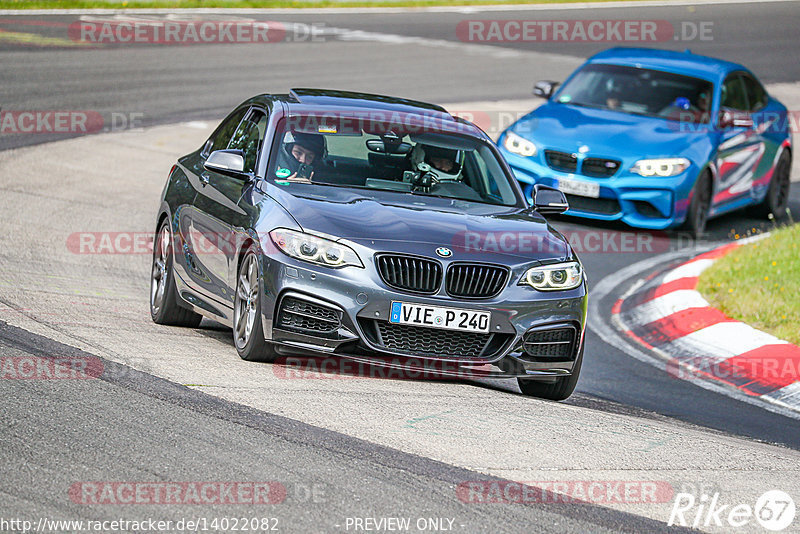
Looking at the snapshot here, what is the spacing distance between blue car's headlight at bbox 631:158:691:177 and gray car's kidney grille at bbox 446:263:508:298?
6.73 meters

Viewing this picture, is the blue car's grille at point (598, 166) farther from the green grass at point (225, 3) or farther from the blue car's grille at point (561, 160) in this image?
the green grass at point (225, 3)

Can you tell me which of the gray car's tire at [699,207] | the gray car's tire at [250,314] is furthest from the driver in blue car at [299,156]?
the gray car's tire at [699,207]

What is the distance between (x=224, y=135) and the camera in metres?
9.58

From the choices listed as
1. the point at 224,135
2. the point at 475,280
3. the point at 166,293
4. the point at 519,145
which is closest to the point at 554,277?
the point at 475,280

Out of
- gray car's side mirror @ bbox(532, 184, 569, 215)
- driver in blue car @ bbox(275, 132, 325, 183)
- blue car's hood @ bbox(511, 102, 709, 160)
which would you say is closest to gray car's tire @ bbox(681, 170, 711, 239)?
blue car's hood @ bbox(511, 102, 709, 160)

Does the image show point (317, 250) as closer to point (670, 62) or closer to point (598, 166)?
point (598, 166)

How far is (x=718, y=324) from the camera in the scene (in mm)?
10578

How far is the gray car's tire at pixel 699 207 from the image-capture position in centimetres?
1423

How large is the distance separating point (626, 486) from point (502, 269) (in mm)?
2053

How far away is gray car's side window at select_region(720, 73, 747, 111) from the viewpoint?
15.5 meters

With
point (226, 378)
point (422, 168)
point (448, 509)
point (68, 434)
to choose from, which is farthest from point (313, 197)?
point (448, 509)

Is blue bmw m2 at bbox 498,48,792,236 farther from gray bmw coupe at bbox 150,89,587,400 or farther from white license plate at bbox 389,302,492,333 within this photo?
white license plate at bbox 389,302,492,333

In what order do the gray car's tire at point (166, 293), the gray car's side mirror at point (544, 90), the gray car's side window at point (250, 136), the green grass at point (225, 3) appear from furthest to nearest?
the green grass at point (225, 3), the gray car's side mirror at point (544, 90), the gray car's tire at point (166, 293), the gray car's side window at point (250, 136)

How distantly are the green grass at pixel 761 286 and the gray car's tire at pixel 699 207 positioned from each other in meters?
1.26
